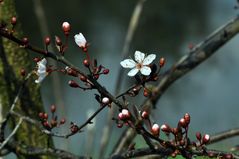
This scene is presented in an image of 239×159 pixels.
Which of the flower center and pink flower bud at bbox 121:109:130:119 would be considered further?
the flower center

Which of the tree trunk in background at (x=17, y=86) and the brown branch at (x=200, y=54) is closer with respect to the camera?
the tree trunk in background at (x=17, y=86)

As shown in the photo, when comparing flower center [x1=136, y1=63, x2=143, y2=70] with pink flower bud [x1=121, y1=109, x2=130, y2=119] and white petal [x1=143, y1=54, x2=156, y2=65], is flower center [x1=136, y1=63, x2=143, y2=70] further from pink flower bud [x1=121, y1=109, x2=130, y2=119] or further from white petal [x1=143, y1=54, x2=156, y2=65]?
pink flower bud [x1=121, y1=109, x2=130, y2=119]

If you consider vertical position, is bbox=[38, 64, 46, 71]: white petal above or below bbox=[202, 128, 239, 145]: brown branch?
below

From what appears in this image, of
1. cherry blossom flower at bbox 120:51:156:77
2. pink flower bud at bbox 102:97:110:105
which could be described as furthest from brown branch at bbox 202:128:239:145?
pink flower bud at bbox 102:97:110:105

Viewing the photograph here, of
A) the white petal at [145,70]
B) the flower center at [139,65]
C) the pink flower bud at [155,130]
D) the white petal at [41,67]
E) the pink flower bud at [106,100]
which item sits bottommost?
the pink flower bud at [155,130]

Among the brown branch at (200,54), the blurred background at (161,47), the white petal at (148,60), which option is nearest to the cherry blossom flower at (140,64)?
the white petal at (148,60)

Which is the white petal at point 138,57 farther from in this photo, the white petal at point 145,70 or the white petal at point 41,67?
the white petal at point 41,67
